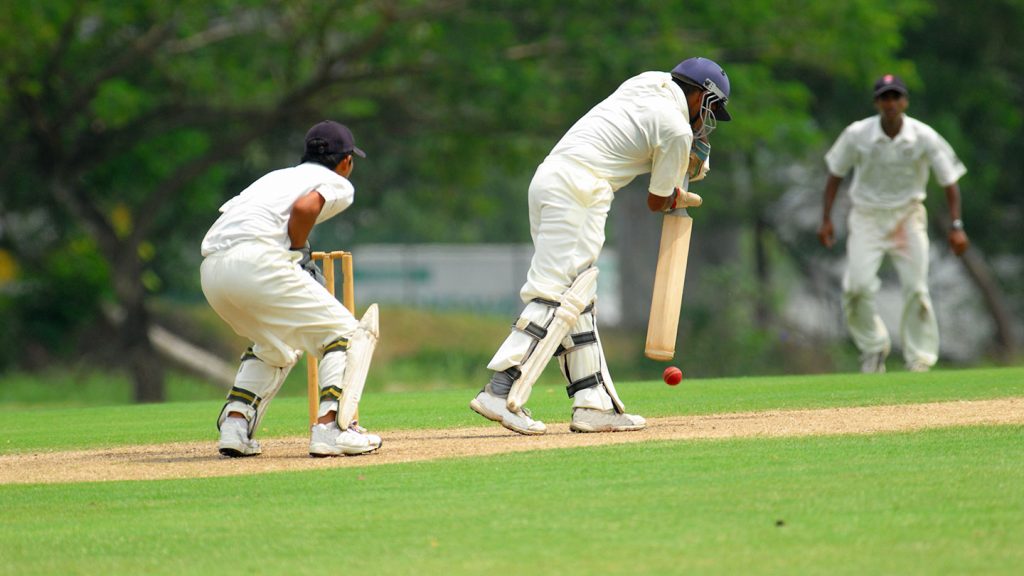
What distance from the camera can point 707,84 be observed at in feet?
29.0

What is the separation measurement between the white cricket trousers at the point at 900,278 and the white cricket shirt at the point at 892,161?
0.12 meters

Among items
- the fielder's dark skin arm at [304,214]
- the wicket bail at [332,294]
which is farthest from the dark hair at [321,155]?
the wicket bail at [332,294]

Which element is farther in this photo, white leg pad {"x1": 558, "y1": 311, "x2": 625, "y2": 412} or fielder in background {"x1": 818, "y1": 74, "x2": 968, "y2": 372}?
Answer: fielder in background {"x1": 818, "y1": 74, "x2": 968, "y2": 372}

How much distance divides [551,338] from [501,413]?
1.62 ft

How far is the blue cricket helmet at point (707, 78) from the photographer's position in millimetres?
8836

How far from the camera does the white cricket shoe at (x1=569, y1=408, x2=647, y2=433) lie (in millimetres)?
8734

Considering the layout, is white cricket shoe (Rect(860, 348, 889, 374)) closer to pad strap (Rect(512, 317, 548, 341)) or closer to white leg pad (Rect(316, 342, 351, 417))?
pad strap (Rect(512, 317, 548, 341))

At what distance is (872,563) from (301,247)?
406 centimetres

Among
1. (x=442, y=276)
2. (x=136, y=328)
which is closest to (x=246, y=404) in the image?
(x=136, y=328)

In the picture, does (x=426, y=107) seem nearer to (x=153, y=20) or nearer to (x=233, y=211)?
(x=153, y=20)

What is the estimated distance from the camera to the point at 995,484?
6352mm

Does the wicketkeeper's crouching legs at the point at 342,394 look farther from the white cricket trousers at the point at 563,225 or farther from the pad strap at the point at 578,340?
the pad strap at the point at 578,340

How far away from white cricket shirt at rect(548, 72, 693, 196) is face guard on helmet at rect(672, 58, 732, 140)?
0.30 feet

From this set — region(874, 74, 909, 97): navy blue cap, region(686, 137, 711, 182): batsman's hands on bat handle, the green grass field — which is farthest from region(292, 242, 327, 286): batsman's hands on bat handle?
region(874, 74, 909, 97): navy blue cap
